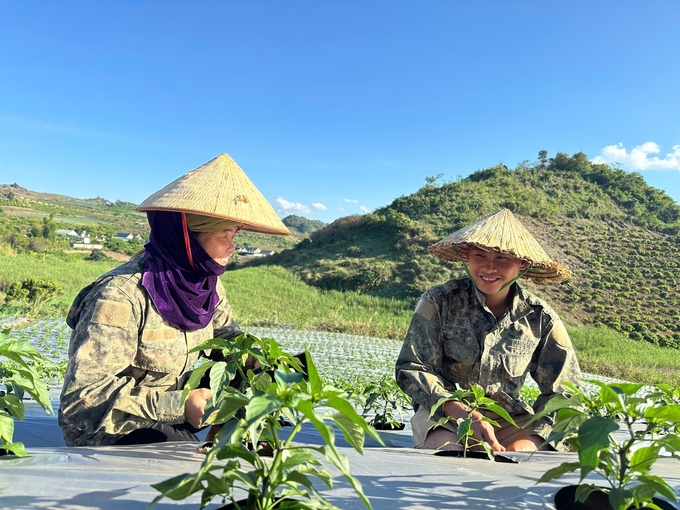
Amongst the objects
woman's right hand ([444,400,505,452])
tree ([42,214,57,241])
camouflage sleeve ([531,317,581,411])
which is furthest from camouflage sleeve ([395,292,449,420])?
tree ([42,214,57,241])

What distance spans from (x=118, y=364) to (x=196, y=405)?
0.37m

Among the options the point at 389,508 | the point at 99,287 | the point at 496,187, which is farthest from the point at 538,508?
the point at 496,187

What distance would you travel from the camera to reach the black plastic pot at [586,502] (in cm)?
109

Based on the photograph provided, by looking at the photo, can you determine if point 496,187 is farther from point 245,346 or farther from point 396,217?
point 245,346

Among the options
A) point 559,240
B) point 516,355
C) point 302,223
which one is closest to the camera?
point 516,355

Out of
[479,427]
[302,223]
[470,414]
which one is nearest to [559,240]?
[479,427]

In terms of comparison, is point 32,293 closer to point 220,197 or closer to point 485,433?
point 220,197

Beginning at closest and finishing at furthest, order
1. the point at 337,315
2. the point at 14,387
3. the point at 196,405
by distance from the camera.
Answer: the point at 14,387 < the point at 196,405 < the point at 337,315

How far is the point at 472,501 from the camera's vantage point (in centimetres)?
117

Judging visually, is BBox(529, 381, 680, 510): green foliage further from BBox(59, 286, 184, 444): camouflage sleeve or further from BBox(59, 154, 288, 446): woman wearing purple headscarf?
BBox(59, 286, 184, 444): camouflage sleeve

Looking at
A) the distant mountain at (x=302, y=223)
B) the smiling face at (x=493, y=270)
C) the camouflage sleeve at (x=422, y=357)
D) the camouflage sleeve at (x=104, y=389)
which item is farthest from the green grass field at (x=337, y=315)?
the distant mountain at (x=302, y=223)

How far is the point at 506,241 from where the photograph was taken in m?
2.42

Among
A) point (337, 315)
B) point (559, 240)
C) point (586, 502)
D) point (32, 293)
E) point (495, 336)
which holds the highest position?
point (559, 240)

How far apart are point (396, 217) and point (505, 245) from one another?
27.4 m
